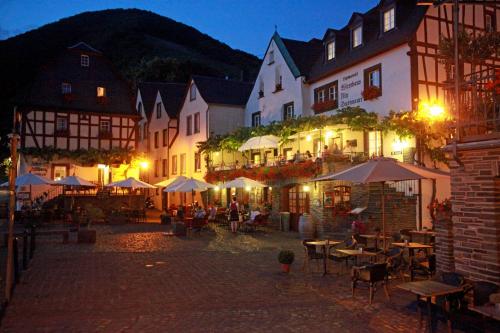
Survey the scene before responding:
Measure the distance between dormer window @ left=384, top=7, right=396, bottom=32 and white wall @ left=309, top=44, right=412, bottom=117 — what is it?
1.63 metres

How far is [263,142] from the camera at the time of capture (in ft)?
83.1

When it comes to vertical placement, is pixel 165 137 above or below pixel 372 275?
above

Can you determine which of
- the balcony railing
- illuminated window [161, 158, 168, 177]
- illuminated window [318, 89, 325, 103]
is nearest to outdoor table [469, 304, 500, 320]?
the balcony railing

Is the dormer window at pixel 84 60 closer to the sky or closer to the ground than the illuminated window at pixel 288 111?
closer to the sky

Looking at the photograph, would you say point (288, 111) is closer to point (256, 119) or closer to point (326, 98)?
point (326, 98)

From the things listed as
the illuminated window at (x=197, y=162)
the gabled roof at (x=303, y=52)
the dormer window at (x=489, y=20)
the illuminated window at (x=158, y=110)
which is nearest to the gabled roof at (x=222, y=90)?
the illuminated window at (x=197, y=162)

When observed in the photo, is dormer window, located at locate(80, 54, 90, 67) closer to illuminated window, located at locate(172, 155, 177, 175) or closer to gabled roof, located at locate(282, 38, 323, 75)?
illuminated window, located at locate(172, 155, 177, 175)

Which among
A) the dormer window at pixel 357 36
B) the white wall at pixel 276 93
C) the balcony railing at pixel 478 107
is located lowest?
→ the balcony railing at pixel 478 107

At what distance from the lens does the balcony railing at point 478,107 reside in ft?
21.9

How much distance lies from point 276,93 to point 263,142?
5.10m

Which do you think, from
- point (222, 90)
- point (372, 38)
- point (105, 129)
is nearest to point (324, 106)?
point (372, 38)

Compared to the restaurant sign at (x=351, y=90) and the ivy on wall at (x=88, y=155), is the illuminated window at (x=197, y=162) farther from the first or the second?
the restaurant sign at (x=351, y=90)

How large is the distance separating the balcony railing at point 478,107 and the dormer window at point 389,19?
15305 mm

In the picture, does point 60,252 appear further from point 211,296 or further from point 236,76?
point 236,76
